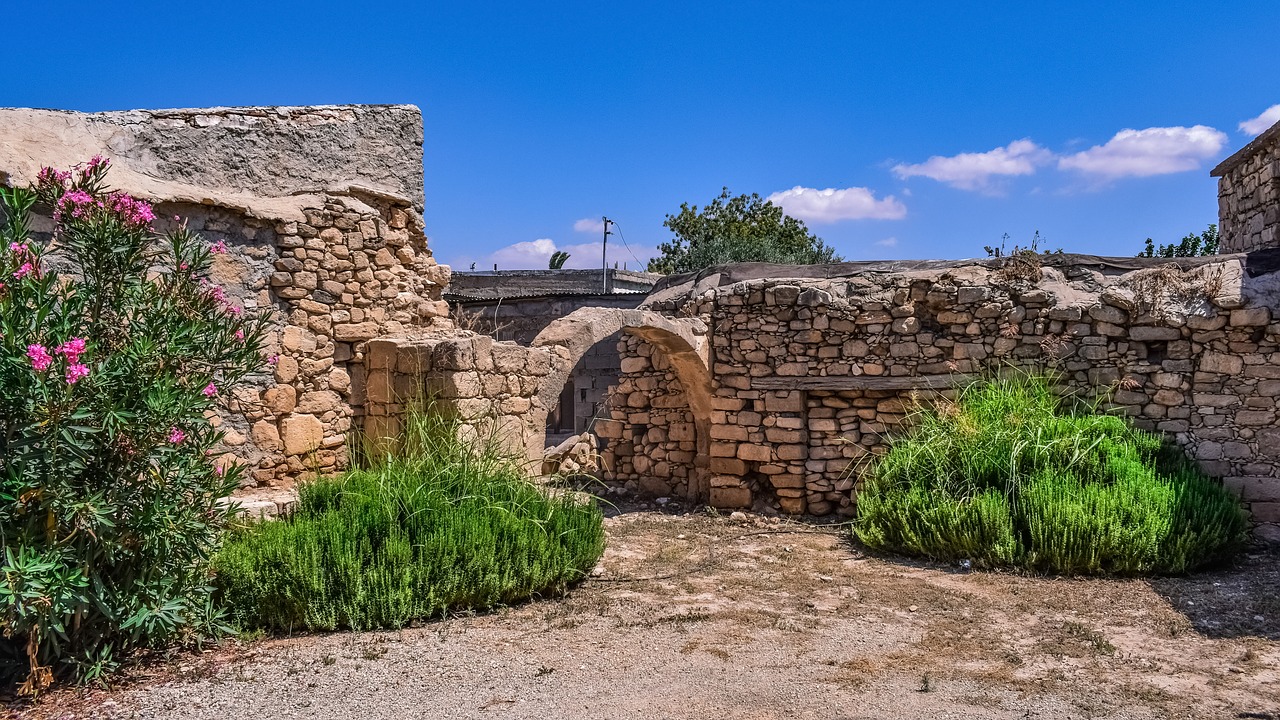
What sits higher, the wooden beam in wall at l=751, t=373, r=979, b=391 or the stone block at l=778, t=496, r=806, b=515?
the wooden beam in wall at l=751, t=373, r=979, b=391

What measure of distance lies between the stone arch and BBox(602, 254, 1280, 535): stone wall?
27cm

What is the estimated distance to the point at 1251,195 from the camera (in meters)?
9.62

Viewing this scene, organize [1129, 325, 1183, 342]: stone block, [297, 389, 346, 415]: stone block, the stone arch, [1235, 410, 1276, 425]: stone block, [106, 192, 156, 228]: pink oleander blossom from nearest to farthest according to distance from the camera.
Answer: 1. [106, 192, 156, 228]: pink oleander blossom
2. [297, 389, 346, 415]: stone block
3. the stone arch
4. [1235, 410, 1276, 425]: stone block
5. [1129, 325, 1183, 342]: stone block

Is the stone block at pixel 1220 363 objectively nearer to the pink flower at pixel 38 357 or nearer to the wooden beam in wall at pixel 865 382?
the wooden beam in wall at pixel 865 382

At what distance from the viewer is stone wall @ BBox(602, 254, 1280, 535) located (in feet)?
26.2

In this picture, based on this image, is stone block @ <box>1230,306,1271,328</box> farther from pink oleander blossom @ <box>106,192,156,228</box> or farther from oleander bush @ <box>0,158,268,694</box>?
pink oleander blossom @ <box>106,192,156,228</box>

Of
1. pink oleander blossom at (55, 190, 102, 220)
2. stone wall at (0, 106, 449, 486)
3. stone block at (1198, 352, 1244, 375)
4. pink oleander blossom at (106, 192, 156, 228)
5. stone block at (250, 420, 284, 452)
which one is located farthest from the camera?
stone block at (1198, 352, 1244, 375)

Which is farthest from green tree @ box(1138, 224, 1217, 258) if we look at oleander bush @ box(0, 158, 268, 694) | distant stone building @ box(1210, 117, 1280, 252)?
oleander bush @ box(0, 158, 268, 694)

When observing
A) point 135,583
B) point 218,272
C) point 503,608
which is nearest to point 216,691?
point 135,583

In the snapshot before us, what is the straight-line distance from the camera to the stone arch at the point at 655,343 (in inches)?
306

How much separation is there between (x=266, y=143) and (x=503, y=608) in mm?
3947

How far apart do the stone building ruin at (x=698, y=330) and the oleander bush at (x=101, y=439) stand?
1.72 m

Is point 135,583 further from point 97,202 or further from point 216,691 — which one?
point 97,202

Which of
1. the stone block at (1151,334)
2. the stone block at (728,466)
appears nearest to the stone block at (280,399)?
the stone block at (728,466)
